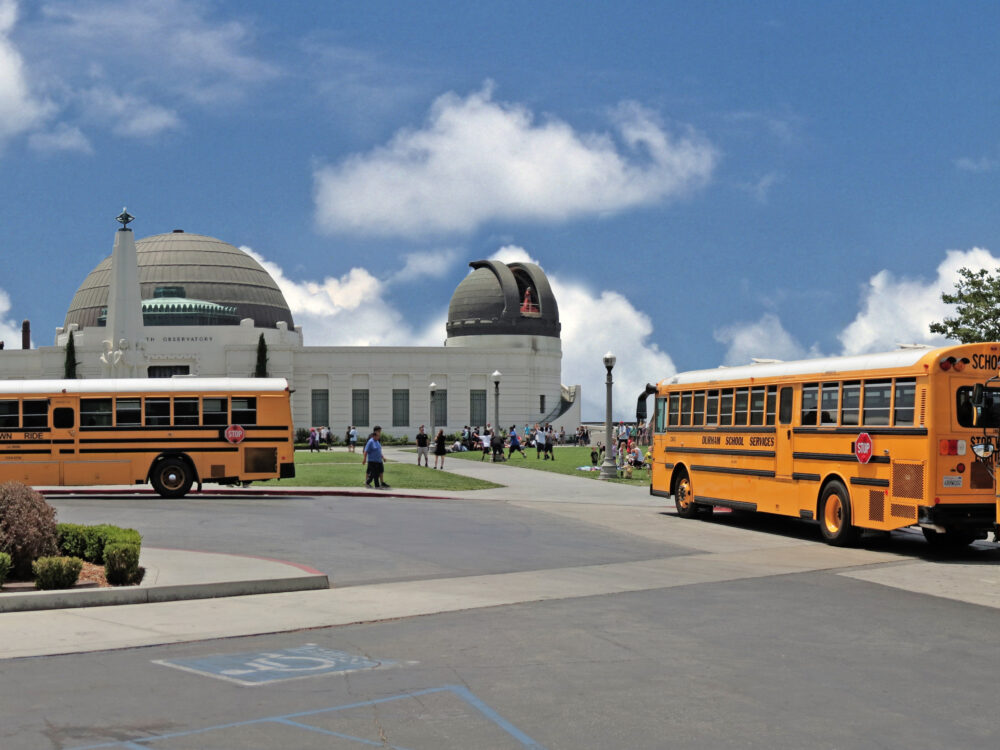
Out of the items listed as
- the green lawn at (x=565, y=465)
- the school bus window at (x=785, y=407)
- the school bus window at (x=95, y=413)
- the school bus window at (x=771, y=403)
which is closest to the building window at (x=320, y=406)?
the green lawn at (x=565, y=465)

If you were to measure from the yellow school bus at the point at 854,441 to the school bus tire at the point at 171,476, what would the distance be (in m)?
13.4

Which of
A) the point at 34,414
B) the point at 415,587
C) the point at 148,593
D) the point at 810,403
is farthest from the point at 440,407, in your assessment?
the point at 148,593

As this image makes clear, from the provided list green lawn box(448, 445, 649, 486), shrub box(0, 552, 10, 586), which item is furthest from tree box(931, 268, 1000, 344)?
shrub box(0, 552, 10, 586)

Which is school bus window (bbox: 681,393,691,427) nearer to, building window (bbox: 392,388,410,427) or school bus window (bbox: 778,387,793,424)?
school bus window (bbox: 778,387,793,424)

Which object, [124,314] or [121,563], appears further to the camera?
[124,314]

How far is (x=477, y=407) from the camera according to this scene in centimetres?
8988

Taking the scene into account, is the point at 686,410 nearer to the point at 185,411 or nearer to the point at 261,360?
the point at 185,411

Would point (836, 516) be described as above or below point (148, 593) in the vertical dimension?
above

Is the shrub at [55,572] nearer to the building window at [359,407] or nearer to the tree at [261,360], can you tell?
the tree at [261,360]

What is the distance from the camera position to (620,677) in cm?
912

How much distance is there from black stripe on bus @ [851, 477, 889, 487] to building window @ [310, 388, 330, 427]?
70.6 meters

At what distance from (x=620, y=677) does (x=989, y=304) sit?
5407cm

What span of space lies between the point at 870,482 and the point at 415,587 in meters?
8.88

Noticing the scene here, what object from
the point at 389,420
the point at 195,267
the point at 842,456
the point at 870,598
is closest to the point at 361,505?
the point at 842,456
